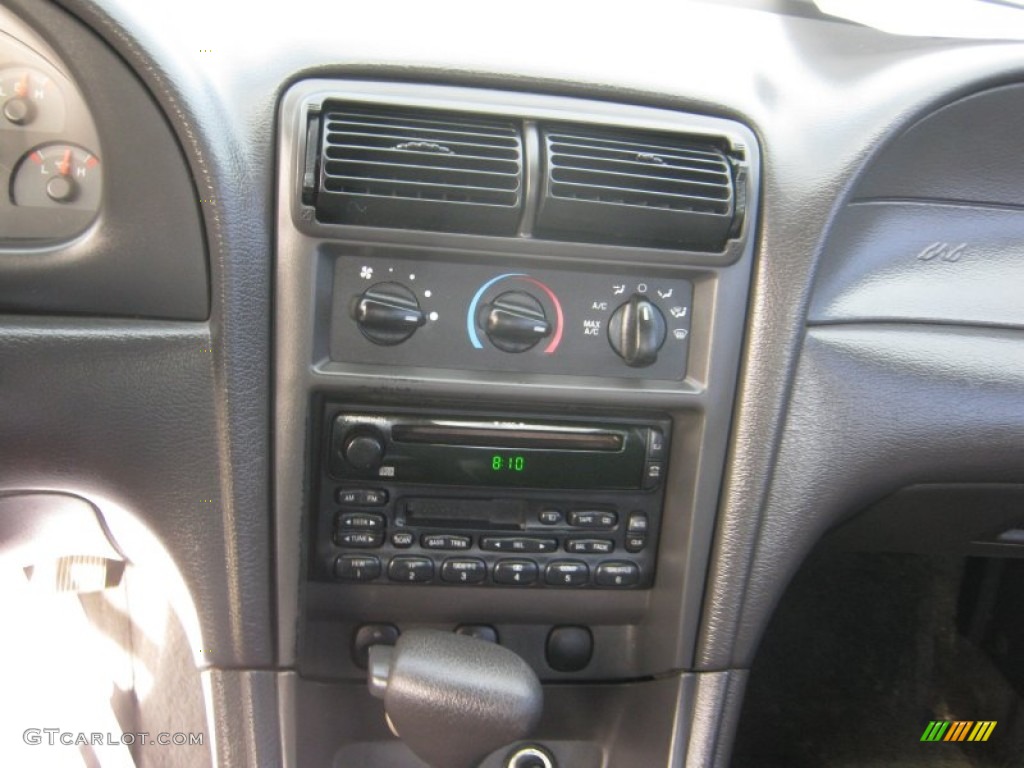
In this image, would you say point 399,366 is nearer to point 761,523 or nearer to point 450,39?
point 450,39

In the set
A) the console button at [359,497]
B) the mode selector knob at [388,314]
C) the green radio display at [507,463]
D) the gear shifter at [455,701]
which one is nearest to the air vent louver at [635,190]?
the mode selector knob at [388,314]

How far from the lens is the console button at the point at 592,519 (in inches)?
48.0

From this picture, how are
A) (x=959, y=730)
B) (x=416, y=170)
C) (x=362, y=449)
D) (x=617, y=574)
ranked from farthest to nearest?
(x=959, y=730)
(x=617, y=574)
(x=362, y=449)
(x=416, y=170)

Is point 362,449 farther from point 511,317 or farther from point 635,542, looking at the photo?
point 635,542

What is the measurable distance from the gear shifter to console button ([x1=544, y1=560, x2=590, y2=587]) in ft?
0.51

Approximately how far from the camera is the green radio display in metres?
1.17

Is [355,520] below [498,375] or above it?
below

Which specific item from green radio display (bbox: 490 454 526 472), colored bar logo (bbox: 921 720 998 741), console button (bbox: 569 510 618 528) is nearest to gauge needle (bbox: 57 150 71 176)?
green radio display (bbox: 490 454 526 472)

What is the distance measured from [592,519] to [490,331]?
286 mm

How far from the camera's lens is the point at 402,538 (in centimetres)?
118

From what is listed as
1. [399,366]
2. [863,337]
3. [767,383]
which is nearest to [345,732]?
[399,366]

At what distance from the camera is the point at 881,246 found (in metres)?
1.27

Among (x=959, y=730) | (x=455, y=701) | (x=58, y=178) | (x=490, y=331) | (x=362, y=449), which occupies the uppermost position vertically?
(x=58, y=178)

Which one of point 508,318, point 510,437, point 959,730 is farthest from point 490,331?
point 959,730
